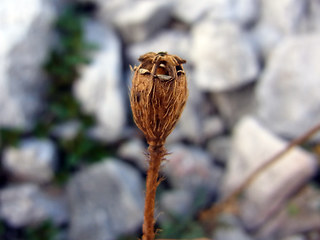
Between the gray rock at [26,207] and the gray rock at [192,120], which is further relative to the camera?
the gray rock at [192,120]

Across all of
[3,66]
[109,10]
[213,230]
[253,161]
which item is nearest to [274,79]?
[253,161]

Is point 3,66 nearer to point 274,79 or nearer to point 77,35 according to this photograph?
point 77,35

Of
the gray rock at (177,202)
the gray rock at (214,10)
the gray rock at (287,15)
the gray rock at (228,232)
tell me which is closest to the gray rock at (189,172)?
the gray rock at (177,202)

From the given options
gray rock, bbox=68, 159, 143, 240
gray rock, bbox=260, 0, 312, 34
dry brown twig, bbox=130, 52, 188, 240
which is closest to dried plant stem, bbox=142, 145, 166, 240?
dry brown twig, bbox=130, 52, 188, 240

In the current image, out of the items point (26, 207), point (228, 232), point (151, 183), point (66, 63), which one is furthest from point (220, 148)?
point (151, 183)

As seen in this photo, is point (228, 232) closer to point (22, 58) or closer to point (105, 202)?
point (105, 202)

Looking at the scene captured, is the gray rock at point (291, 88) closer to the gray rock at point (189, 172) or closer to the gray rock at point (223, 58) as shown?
the gray rock at point (223, 58)

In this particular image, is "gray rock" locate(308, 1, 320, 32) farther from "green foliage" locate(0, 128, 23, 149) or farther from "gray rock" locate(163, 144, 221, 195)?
"green foliage" locate(0, 128, 23, 149)
